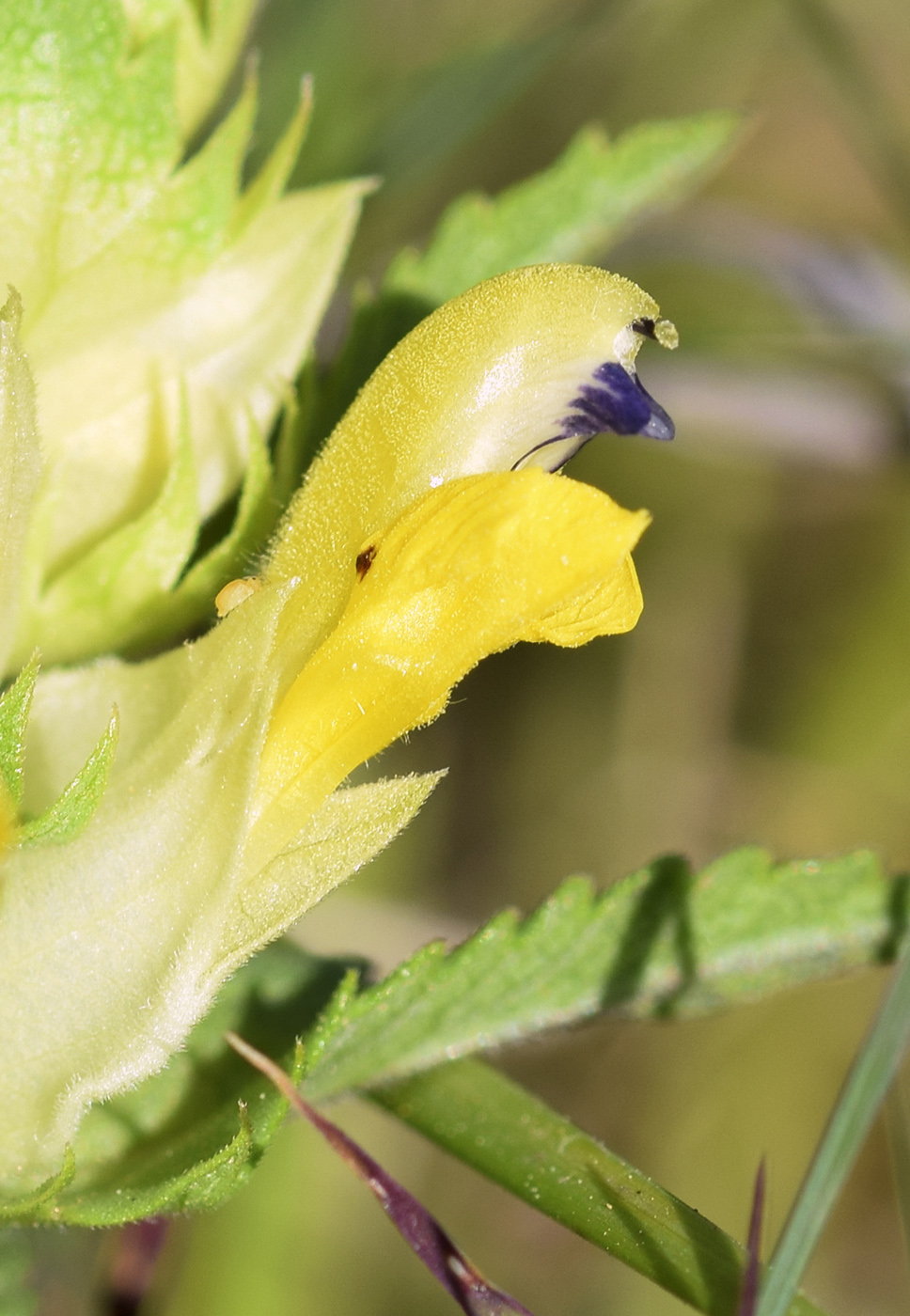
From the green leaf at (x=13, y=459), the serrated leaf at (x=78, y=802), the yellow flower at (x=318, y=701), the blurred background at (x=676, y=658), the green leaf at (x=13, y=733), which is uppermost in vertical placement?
the green leaf at (x=13, y=459)

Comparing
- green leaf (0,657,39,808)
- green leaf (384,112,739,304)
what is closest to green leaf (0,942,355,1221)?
green leaf (0,657,39,808)

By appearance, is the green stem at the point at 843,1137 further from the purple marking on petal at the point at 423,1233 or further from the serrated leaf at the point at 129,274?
A: the serrated leaf at the point at 129,274

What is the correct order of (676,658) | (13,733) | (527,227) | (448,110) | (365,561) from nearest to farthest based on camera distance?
(13,733) → (365,561) → (527,227) → (448,110) → (676,658)

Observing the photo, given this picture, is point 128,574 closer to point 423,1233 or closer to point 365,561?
point 365,561

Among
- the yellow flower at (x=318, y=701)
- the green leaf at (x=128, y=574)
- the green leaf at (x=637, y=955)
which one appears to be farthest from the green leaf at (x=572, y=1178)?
the green leaf at (x=128, y=574)

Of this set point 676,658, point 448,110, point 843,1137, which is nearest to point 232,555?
point 843,1137
